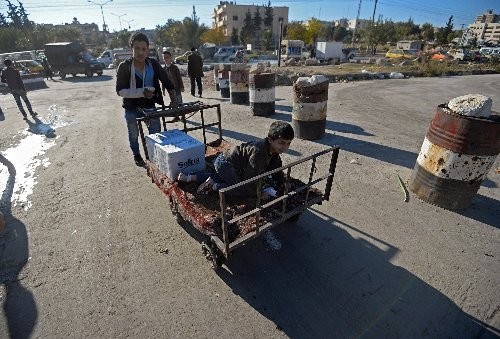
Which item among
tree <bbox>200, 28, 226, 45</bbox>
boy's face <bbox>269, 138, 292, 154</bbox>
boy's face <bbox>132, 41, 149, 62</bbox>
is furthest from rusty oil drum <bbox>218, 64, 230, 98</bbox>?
tree <bbox>200, 28, 226, 45</bbox>

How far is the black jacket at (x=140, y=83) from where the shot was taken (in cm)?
404

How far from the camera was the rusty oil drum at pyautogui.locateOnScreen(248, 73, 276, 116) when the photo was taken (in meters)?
7.50

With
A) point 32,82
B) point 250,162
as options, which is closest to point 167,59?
point 250,162

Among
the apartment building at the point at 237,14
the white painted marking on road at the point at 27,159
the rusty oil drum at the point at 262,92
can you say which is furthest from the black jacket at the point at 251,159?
the apartment building at the point at 237,14

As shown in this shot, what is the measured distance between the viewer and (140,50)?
3869mm

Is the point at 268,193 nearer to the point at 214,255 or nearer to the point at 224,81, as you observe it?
the point at 214,255

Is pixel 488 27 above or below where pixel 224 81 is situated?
above

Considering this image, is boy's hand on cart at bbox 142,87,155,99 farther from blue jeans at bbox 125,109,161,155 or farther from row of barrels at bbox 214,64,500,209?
row of barrels at bbox 214,64,500,209

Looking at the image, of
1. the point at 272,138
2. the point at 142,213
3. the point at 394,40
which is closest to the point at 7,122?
the point at 142,213

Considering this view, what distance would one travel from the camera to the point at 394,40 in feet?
191

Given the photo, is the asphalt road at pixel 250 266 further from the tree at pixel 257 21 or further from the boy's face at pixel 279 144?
the tree at pixel 257 21

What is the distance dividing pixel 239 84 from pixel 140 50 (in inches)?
224

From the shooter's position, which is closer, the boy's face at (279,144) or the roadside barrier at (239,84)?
the boy's face at (279,144)

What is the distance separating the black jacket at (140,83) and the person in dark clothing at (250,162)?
1725mm
